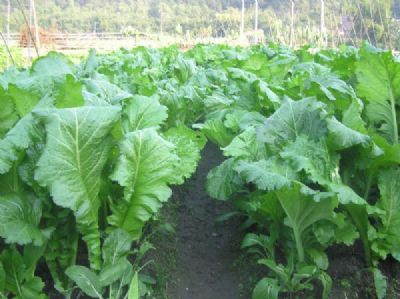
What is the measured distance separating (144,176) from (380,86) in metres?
1.52

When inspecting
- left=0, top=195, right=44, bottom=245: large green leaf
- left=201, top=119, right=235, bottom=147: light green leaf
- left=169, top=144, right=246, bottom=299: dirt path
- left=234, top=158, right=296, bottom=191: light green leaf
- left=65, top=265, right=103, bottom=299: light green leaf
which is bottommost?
left=169, top=144, right=246, bottom=299: dirt path

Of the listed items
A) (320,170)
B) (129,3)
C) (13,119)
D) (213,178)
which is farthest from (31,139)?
(129,3)

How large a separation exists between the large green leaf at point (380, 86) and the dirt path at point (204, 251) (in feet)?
3.50

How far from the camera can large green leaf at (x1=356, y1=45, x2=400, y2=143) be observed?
9.21 feet

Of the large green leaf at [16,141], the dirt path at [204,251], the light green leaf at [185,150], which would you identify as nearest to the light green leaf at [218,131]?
the light green leaf at [185,150]

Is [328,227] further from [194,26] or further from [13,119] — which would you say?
[194,26]

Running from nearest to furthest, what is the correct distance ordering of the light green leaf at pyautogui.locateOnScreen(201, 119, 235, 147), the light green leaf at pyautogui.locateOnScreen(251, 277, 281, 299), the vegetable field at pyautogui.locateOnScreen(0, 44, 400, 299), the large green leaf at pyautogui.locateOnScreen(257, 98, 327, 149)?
the vegetable field at pyautogui.locateOnScreen(0, 44, 400, 299) → the light green leaf at pyautogui.locateOnScreen(251, 277, 281, 299) → the large green leaf at pyautogui.locateOnScreen(257, 98, 327, 149) → the light green leaf at pyautogui.locateOnScreen(201, 119, 235, 147)

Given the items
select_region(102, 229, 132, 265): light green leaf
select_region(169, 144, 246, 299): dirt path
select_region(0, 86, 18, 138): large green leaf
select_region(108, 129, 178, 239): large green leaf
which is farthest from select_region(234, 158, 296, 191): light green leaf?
select_region(0, 86, 18, 138): large green leaf

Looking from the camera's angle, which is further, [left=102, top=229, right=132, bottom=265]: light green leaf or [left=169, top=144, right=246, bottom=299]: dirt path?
[left=169, top=144, right=246, bottom=299]: dirt path

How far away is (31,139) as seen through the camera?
2068mm

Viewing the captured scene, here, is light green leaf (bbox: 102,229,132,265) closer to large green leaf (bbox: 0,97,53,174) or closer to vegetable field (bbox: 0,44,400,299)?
vegetable field (bbox: 0,44,400,299)

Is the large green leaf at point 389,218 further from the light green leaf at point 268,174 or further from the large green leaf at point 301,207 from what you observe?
the light green leaf at point 268,174

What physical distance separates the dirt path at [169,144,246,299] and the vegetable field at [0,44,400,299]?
9cm

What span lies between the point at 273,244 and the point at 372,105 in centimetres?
106
